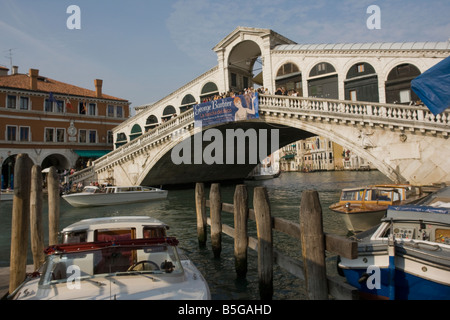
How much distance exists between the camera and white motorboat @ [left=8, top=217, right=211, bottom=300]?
3.82 metres

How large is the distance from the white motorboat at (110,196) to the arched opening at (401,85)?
14493 mm

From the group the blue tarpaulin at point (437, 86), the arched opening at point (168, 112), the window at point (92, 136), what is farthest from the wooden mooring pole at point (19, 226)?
the window at point (92, 136)

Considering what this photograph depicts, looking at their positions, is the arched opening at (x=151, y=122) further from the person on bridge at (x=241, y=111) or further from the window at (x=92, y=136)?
the person on bridge at (x=241, y=111)

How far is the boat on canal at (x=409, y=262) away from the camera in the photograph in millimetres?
4395

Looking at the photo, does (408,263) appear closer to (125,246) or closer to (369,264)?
(369,264)

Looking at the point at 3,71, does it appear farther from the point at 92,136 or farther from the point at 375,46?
the point at 375,46

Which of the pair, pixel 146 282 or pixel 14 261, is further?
pixel 14 261

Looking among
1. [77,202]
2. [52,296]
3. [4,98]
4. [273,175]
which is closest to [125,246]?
[52,296]

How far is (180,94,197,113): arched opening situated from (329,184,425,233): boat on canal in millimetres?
18919

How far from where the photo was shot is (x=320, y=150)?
3233 inches

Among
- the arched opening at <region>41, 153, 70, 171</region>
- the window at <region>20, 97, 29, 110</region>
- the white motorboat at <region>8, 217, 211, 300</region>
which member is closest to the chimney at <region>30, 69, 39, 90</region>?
the window at <region>20, 97, 29, 110</region>

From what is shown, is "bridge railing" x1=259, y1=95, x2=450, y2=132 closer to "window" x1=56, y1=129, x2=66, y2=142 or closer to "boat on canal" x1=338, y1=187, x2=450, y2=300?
"boat on canal" x1=338, y1=187, x2=450, y2=300

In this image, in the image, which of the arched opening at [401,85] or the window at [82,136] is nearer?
the arched opening at [401,85]
